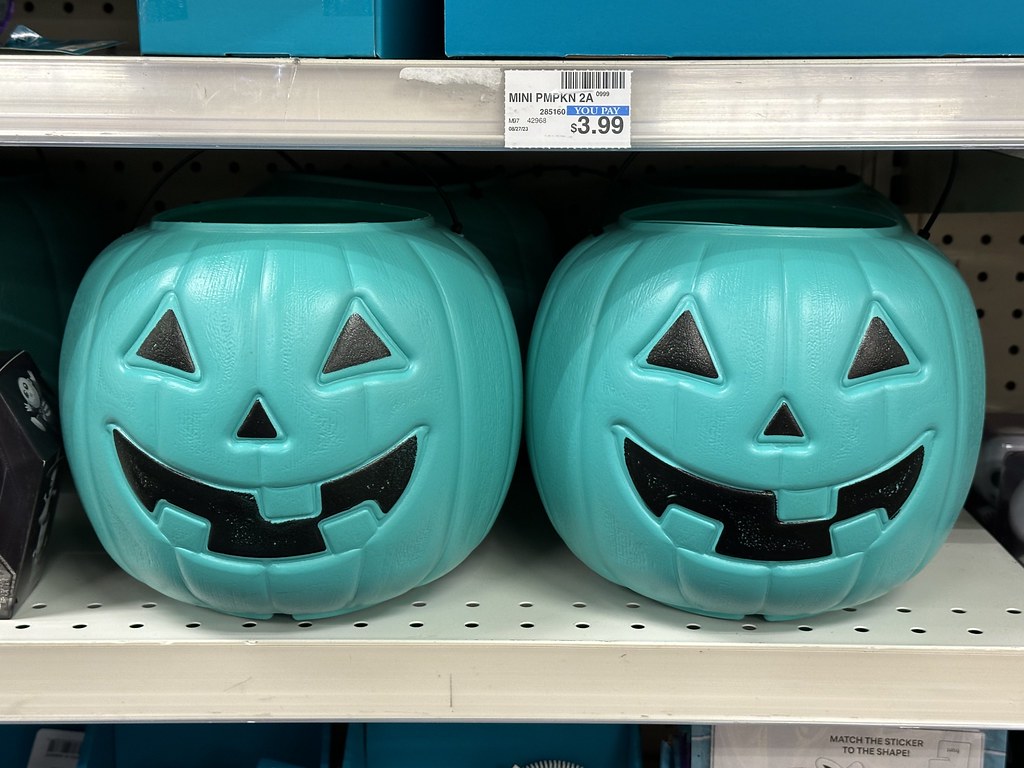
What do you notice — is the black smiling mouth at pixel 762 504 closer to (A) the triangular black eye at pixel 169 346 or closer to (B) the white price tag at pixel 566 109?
(B) the white price tag at pixel 566 109

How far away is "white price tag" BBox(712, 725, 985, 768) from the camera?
880mm

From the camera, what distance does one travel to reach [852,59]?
2.27 feet

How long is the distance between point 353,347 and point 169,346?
0.14 metres

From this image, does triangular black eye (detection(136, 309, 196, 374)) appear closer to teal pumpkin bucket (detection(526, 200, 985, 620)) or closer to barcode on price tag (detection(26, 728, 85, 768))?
teal pumpkin bucket (detection(526, 200, 985, 620))

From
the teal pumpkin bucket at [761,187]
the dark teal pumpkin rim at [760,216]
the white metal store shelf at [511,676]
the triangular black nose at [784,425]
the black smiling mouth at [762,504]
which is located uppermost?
the teal pumpkin bucket at [761,187]

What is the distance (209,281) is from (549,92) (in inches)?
11.3

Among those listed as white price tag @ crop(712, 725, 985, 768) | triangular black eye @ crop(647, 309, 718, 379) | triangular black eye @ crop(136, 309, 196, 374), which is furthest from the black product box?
white price tag @ crop(712, 725, 985, 768)

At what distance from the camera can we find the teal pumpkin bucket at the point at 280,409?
0.73 metres

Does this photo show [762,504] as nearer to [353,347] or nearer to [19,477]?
[353,347]

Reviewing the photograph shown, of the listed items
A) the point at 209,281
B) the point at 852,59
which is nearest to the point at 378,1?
the point at 209,281

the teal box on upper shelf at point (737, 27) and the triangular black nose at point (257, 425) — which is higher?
the teal box on upper shelf at point (737, 27)

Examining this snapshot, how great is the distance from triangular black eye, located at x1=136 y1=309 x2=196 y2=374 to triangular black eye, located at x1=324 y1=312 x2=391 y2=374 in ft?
0.35

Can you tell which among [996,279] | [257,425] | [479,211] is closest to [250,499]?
[257,425]

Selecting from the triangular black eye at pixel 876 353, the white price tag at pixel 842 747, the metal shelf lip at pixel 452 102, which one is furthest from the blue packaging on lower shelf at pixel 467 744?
the metal shelf lip at pixel 452 102
